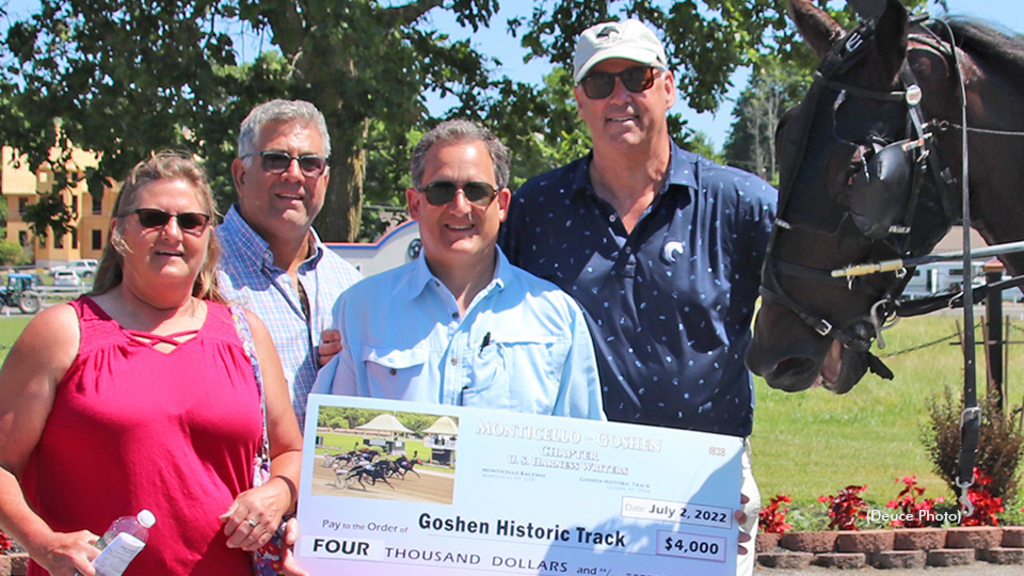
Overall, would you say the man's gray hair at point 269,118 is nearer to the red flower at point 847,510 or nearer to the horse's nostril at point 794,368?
the horse's nostril at point 794,368

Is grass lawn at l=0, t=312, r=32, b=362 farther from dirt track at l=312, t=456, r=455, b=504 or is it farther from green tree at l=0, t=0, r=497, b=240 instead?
dirt track at l=312, t=456, r=455, b=504

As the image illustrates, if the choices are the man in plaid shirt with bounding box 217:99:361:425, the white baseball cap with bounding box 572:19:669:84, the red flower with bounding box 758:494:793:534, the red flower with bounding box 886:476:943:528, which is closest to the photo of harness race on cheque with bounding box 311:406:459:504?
the man in plaid shirt with bounding box 217:99:361:425

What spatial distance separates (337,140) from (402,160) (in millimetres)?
2582

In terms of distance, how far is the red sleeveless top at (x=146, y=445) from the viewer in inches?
96.2

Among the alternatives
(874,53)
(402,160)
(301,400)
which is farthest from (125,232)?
(402,160)

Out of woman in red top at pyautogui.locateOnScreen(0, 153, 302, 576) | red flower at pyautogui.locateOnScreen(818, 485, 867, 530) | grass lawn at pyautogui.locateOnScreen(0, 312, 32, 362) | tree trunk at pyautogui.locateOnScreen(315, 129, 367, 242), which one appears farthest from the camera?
grass lawn at pyautogui.locateOnScreen(0, 312, 32, 362)

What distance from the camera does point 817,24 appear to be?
3.11 m

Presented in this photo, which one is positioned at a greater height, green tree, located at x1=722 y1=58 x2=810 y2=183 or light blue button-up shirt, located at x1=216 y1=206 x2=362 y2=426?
green tree, located at x1=722 y1=58 x2=810 y2=183

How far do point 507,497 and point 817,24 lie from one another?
1870 mm

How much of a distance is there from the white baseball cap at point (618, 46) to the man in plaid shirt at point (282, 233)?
1.01m

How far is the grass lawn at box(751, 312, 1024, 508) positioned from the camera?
8.17 m

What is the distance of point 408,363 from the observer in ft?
9.14

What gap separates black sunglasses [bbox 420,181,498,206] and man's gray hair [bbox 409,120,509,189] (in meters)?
0.06

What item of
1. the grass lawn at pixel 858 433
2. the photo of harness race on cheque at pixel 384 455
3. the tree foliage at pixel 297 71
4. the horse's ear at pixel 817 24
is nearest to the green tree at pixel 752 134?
the grass lawn at pixel 858 433
